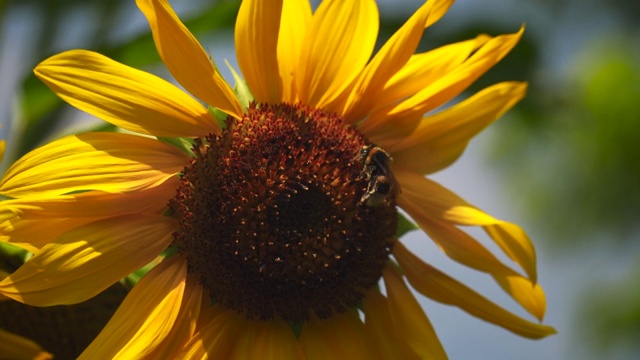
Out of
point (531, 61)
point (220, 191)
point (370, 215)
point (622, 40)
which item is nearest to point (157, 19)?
point (220, 191)

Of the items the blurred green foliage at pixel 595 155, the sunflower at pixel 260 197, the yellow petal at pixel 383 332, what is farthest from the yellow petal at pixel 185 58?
the blurred green foliage at pixel 595 155

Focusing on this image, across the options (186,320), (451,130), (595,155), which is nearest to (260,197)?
(186,320)

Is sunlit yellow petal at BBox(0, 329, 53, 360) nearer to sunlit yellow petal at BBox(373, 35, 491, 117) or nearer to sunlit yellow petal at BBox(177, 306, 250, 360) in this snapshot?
sunlit yellow petal at BBox(177, 306, 250, 360)

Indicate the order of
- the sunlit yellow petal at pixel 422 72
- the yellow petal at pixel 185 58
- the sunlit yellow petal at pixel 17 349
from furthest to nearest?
1. the sunlit yellow petal at pixel 422 72
2. the yellow petal at pixel 185 58
3. the sunlit yellow petal at pixel 17 349

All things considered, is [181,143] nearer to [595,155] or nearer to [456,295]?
[456,295]

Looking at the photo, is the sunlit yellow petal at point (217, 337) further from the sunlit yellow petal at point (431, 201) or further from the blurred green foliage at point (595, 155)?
the blurred green foliage at point (595, 155)

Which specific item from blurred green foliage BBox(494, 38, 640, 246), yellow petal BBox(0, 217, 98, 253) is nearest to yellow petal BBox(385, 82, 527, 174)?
yellow petal BBox(0, 217, 98, 253)
